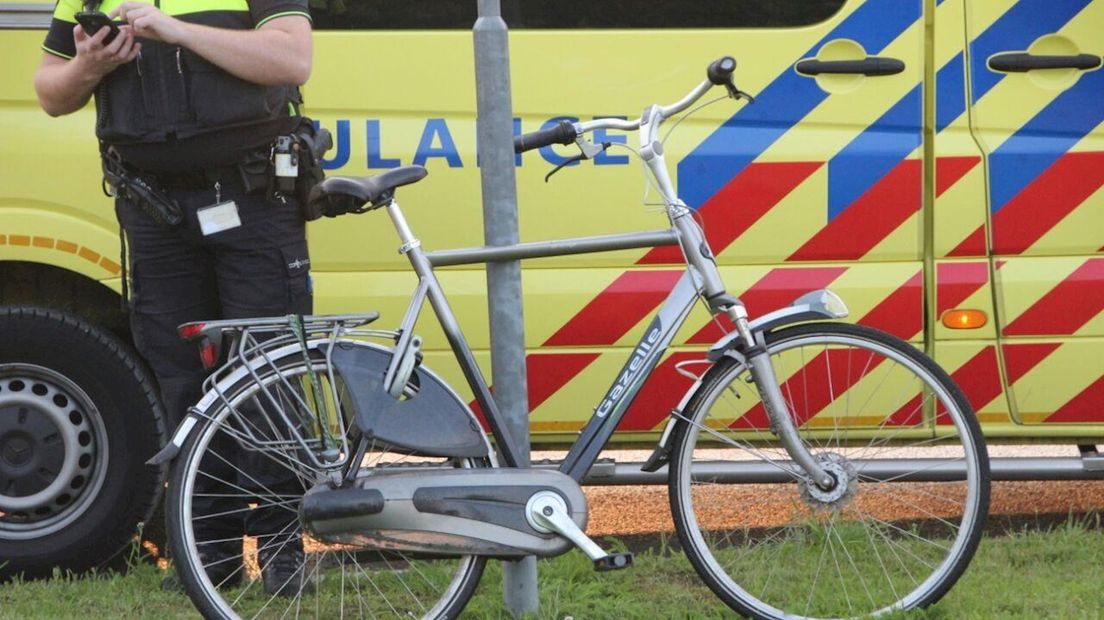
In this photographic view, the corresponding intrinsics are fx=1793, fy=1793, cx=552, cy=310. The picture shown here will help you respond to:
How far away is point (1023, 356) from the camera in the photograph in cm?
481

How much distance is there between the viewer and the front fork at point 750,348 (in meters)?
4.08

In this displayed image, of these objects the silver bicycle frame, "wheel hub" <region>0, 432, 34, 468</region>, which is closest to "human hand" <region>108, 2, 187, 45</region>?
the silver bicycle frame

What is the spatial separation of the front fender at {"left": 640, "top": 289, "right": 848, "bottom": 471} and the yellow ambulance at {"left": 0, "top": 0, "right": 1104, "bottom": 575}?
66cm

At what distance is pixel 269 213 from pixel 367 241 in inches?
18.4

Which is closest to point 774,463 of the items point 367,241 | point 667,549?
point 667,549

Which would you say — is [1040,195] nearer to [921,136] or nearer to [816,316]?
[921,136]

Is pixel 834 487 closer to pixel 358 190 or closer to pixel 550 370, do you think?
pixel 550 370

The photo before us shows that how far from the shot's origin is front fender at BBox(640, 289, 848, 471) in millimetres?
4098

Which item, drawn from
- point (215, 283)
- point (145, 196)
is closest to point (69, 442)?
point (215, 283)

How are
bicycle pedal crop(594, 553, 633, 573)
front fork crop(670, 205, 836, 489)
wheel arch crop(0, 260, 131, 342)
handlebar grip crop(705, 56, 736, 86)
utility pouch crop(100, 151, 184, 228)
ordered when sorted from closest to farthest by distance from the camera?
handlebar grip crop(705, 56, 736, 86) < bicycle pedal crop(594, 553, 633, 573) < front fork crop(670, 205, 836, 489) < utility pouch crop(100, 151, 184, 228) < wheel arch crop(0, 260, 131, 342)

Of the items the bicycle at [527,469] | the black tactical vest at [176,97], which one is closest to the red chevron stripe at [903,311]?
the bicycle at [527,469]

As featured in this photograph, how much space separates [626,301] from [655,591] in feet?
2.55

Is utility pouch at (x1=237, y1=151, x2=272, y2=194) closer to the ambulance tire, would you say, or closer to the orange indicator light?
the ambulance tire

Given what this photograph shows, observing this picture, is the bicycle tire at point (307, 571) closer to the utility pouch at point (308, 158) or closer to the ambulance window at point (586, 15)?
the utility pouch at point (308, 158)
